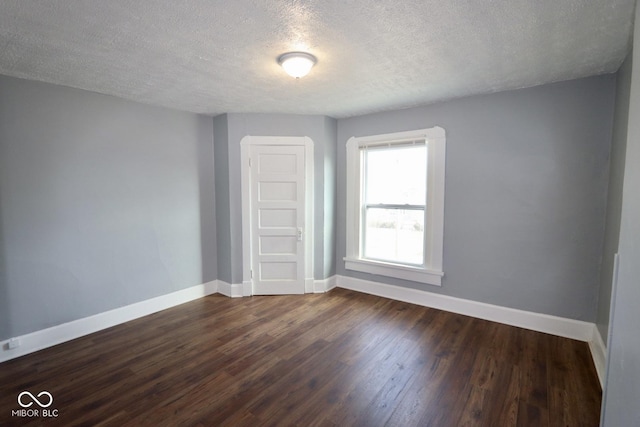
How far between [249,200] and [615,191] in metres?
3.59

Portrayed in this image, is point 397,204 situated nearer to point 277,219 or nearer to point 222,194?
point 277,219

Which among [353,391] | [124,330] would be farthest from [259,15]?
[124,330]

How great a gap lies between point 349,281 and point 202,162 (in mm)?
2641

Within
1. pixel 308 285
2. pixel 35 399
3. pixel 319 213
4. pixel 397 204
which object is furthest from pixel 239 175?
pixel 35 399

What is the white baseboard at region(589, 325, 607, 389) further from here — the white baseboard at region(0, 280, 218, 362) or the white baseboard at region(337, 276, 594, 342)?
the white baseboard at region(0, 280, 218, 362)

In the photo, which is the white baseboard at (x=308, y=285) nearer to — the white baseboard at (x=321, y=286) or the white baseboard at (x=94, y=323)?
the white baseboard at (x=321, y=286)

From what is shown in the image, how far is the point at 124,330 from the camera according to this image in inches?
116

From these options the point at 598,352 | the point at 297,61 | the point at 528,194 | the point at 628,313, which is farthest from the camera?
the point at 528,194

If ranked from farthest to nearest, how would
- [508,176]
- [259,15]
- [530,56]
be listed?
[508,176] → [530,56] → [259,15]

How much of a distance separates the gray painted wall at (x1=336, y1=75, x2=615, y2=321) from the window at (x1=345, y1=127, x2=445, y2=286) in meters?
0.13

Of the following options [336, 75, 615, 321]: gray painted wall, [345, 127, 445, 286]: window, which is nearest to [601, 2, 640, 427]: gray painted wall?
[336, 75, 615, 321]: gray painted wall

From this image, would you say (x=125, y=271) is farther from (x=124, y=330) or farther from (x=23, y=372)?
(x=23, y=372)

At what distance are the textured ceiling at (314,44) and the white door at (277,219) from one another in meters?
1.03

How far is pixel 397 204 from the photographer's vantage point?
372cm
